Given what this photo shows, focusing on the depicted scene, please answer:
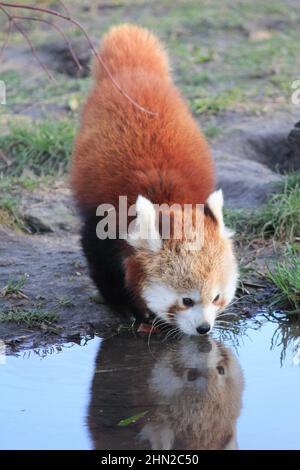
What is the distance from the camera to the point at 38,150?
7371 mm

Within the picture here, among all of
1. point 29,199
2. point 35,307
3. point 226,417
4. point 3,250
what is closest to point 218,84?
point 29,199

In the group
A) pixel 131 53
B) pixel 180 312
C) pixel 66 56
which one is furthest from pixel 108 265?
pixel 66 56

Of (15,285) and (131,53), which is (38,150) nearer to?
(131,53)

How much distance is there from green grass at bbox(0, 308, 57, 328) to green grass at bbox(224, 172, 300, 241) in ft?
5.28

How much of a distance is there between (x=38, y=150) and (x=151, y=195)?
289 centimetres

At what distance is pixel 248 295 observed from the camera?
17.7 ft

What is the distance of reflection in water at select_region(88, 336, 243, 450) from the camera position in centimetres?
378

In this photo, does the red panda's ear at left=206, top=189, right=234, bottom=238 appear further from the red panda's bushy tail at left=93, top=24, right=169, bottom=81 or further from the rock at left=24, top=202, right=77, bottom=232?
the rock at left=24, top=202, right=77, bottom=232

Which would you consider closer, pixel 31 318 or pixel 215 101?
pixel 31 318

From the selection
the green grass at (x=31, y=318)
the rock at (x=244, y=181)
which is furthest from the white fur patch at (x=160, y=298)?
the rock at (x=244, y=181)

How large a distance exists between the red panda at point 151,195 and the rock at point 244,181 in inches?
56.9

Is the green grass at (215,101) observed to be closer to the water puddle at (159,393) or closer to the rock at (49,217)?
the rock at (49,217)

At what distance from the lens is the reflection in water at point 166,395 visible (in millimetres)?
3777
